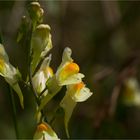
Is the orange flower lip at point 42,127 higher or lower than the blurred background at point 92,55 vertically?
higher

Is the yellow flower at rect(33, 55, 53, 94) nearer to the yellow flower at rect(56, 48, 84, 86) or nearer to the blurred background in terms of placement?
the yellow flower at rect(56, 48, 84, 86)

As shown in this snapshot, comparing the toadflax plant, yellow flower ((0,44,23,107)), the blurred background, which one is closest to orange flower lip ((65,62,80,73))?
the toadflax plant

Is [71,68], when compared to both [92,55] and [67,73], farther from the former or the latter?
[92,55]

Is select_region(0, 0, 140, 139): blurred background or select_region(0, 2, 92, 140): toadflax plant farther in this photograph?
select_region(0, 0, 140, 139): blurred background

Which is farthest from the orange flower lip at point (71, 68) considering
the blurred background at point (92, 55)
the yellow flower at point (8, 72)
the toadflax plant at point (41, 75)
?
the blurred background at point (92, 55)

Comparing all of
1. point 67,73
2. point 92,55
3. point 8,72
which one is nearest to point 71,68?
point 67,73

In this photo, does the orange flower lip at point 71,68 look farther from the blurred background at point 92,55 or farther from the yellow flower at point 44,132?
the blurred background at point 92,55

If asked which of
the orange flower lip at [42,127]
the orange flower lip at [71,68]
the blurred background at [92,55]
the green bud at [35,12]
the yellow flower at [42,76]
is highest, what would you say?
the green bud at [35,12]

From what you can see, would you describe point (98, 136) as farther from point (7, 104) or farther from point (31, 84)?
point (31, 84)


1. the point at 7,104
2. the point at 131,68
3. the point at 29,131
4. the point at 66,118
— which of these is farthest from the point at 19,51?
the point at 66,118
